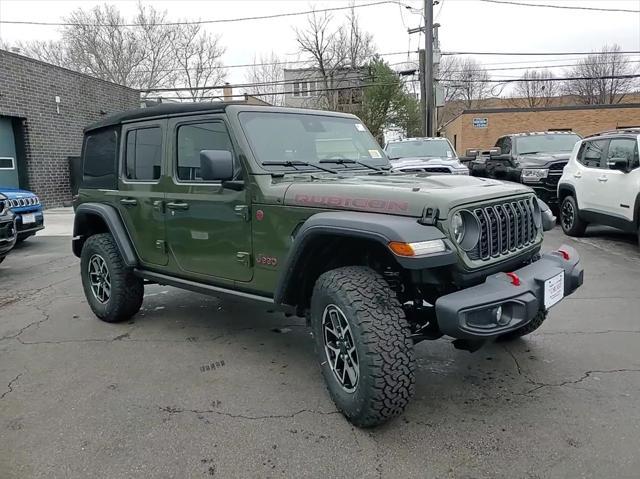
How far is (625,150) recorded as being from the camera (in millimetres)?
7430

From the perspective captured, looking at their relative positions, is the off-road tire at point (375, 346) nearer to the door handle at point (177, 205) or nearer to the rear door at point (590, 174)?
the door handle at point (177, 205)

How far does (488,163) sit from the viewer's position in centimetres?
1295

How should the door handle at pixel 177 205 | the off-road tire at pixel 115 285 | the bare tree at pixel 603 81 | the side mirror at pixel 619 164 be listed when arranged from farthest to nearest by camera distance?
the bare tree at pixel 603 81 < the side mirror at pixel 619 164 < the off-road tire at pixel 115 285 < the door handle at pixel 177 205

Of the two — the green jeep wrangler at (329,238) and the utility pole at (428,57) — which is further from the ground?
the utility pole at (428,57)

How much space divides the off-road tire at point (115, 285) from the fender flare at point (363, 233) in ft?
6.71

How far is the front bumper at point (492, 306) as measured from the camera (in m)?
2.54

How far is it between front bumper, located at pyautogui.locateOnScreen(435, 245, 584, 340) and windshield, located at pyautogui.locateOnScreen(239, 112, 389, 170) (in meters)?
1.57

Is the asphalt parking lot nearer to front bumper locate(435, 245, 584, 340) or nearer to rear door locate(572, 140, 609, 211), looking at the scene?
front bumper locate(435, 245, 584, 340)

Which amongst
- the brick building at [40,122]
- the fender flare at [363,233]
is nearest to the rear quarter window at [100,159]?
the fender flare at [363,233]

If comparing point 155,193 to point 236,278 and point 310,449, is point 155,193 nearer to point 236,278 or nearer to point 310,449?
point 236,278

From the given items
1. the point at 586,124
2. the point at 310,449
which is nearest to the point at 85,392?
the point at 310,449

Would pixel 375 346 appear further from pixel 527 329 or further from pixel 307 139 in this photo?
pixel 307 139

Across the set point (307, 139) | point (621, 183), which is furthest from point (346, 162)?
point (621, 183)

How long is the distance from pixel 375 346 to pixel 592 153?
723cm
